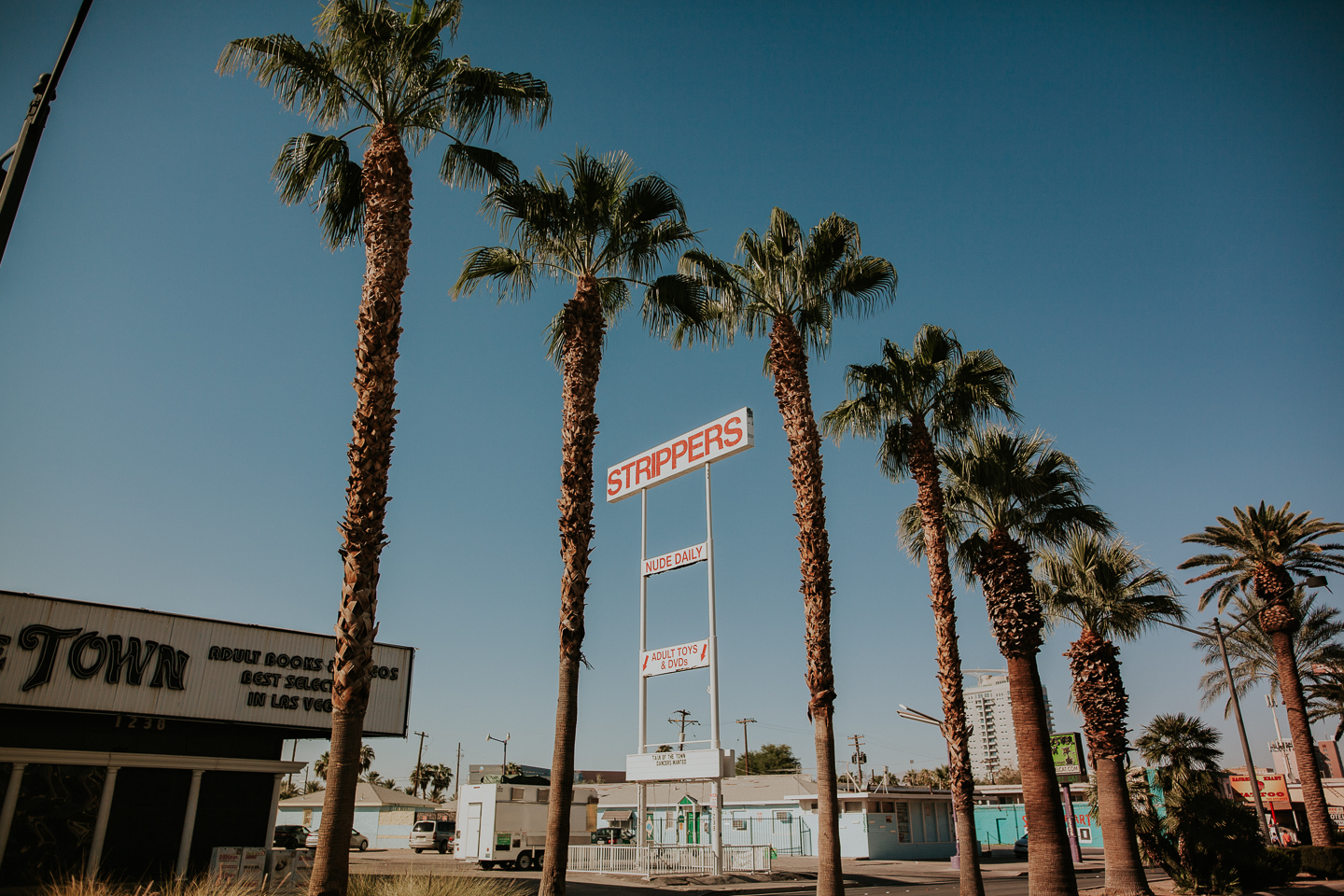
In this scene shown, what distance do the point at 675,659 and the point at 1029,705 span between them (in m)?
10.3

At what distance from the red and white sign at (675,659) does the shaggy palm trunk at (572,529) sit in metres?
10.7

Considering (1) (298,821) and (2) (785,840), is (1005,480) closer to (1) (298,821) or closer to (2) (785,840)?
(2) (785,840)

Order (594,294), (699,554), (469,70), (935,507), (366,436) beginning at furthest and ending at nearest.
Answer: (699,554)
(935,507)
(594,294)
(469,70)
(366,436)

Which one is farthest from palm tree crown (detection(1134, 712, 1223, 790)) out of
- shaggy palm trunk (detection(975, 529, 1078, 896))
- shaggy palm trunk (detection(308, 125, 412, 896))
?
shaggy palm trunk (detection(308, 125, 412, 896))

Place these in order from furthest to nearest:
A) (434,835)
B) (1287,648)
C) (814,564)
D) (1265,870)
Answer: (434,835) < (1287,648) < (1265,870) < (814,564)

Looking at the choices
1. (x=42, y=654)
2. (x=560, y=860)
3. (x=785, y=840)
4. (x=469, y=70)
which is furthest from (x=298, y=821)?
(x=469, y=70)

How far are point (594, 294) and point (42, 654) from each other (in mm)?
14034

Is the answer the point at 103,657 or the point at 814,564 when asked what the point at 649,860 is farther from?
the point at 103,657

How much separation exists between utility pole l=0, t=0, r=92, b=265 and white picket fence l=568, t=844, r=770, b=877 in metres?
23.7

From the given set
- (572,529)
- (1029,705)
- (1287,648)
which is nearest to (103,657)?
(572,529)

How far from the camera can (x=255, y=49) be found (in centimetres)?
1238

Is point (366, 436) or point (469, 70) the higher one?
point (469, 70)

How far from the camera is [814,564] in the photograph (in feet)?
51.7

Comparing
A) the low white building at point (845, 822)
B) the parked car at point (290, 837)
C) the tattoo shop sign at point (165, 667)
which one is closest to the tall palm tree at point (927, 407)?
the tattoo shop sign at point (165, 667)
